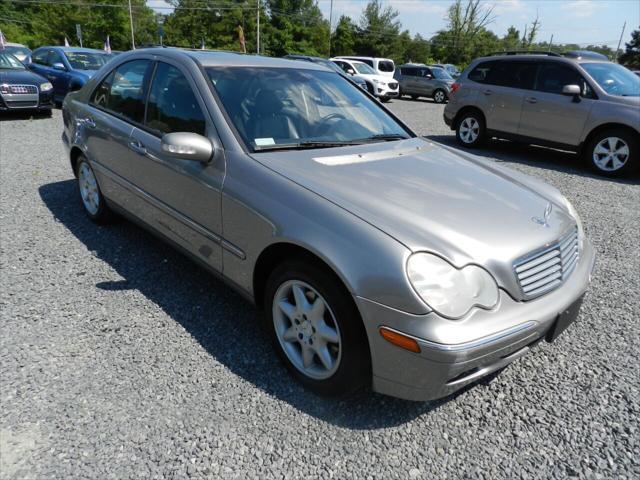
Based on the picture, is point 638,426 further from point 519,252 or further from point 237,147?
point 237,147

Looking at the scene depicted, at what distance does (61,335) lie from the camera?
2.72m

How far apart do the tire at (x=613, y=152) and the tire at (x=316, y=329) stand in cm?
689

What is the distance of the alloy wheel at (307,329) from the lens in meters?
2.18

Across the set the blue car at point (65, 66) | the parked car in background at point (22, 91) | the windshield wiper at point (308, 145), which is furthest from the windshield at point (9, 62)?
the windshield wiper at point (308, 145)

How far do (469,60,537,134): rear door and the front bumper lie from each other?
7019mm

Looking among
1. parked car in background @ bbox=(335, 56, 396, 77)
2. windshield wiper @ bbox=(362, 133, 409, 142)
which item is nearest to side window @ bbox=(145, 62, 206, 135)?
windshield wiper @ bbox=(362, 133, 409, 142)

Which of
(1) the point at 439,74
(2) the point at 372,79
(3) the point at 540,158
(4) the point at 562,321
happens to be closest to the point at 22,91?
(3) the point at 540,158

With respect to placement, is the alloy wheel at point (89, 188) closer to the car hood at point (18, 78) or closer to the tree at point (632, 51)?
the car hood at point (18, 78)

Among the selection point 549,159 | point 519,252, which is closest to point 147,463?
point 519,252

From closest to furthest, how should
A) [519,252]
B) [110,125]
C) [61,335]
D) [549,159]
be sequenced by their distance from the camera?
[519,252] → [61,335] → [110,125] → [549,159]

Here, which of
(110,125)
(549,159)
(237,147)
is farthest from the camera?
(549,159)

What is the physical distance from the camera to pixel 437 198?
2285 mm

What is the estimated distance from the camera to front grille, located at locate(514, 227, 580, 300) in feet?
6.66

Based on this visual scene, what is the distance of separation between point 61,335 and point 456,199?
2.41 meters
